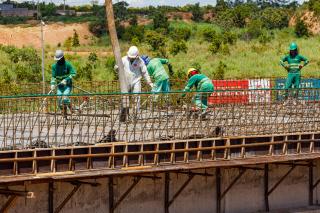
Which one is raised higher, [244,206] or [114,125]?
[114,125]

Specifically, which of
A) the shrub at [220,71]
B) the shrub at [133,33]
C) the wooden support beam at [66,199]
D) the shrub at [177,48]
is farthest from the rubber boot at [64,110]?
the shrub at [133,33]

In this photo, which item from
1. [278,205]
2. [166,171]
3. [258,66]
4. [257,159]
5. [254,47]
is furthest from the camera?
[254,47]

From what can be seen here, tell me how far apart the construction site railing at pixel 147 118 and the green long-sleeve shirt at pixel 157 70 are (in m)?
1.95

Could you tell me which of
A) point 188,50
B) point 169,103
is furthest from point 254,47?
point 169,103

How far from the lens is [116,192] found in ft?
51.7

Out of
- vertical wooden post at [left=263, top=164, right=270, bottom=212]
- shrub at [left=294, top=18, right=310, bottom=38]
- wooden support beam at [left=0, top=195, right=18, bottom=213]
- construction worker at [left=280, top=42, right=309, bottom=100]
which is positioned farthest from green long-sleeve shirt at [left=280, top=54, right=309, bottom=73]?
shrub at [left=294, top=18, right=310, bottom=38]

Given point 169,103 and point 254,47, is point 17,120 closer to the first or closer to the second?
point 169,103

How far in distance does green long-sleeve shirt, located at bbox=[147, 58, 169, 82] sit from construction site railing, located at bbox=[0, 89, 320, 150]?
76.7 inches

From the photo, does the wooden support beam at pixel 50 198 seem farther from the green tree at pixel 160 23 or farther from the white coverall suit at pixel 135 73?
the green tree at pixel 160 23

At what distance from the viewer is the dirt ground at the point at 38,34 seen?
250 feet

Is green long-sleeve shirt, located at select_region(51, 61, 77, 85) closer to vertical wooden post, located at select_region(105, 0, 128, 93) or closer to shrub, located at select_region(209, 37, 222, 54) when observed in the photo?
vertical wooden post, located at select_region(105, 0, 128, 93)

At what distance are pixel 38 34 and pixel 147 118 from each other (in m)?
65.0

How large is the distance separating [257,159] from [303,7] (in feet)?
229

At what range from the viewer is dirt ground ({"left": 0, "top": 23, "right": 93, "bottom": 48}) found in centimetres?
7619
